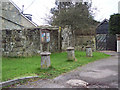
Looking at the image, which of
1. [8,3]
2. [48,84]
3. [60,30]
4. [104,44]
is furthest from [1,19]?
[104,44]

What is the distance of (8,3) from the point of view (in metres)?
15.9

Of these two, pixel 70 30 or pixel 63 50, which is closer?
pixel 63 50

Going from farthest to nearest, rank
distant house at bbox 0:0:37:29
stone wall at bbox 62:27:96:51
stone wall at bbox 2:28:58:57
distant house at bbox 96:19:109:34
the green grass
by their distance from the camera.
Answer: distant house at bbox 96:19:109:34, distant house at bbox 0:0:37:29, stone wall at bbox 62:27:96:51, stone wall at bbox 2:28:58:57, the green grass

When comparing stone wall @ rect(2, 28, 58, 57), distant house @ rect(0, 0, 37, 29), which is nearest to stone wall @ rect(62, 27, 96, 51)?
stone wall @ rect(2, 28, 58, 57)

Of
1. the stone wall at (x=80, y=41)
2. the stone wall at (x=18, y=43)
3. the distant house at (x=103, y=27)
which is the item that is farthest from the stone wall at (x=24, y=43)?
the distant house at (x=103, y=27)

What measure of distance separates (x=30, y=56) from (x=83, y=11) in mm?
6885

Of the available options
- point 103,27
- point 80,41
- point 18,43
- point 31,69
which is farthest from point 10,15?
point 103,27

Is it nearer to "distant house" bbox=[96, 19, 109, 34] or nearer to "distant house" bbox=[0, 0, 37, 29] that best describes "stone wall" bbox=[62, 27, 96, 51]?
"distant house" bbox=[0, 0, 37, 29]

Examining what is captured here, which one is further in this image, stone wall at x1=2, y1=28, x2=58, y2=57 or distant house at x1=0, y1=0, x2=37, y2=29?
distant house at x1=0, y1=0, x2=37, y2=29

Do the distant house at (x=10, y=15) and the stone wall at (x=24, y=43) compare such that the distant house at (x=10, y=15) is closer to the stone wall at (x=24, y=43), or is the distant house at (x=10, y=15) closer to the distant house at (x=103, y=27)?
the stone wall at (x=24, y=43)

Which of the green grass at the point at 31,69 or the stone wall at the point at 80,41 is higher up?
the stone wall at the point at 80,41

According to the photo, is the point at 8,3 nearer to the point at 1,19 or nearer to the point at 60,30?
the point at 1,19

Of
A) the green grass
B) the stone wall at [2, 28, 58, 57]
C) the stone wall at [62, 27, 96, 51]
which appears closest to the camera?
the green grass

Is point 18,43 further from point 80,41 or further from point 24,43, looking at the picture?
point 80,41
